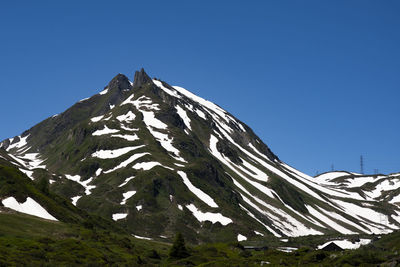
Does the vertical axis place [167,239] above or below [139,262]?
above

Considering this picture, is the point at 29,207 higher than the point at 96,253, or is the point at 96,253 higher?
the point at 29,207

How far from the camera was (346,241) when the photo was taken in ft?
567

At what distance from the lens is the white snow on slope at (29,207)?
13138 centimetres

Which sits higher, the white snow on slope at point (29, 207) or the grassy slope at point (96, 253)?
the white snow on slope at point (29, 207)

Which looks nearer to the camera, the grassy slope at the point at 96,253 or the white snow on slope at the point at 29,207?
the grassy slope at the point at 96,253

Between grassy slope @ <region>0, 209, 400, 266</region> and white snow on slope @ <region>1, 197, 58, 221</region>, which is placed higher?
white snow on slope @ <region>1, 197, 58, 221</region>

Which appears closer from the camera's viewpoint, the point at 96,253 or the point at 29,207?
the point at 96,253

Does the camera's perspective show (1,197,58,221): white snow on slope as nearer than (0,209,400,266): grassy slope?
No

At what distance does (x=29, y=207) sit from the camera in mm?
134625

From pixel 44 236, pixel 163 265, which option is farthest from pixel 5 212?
pixel 163 265

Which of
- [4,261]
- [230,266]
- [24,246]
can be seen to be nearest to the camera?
[4,261]

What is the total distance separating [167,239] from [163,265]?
7951 cm

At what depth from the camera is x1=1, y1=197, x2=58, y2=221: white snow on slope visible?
13138 centimetres

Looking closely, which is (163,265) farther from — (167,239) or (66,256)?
(167,239)
